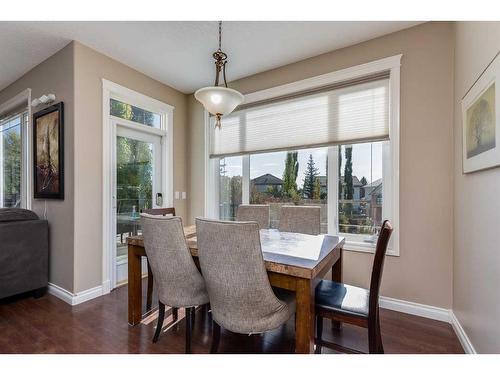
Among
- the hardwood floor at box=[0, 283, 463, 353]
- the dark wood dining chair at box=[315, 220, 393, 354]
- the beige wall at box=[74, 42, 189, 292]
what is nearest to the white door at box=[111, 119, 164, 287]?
the beige wall at box=[74, 42, 189, 292]

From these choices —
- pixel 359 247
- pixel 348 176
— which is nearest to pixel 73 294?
pixel 359 247

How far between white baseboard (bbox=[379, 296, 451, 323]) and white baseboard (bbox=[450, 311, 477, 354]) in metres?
0.07

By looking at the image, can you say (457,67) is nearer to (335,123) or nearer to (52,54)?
(335,123)

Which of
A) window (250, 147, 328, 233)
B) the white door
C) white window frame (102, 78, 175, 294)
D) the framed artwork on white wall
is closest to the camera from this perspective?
the framed artwork on white wall

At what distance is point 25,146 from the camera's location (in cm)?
355

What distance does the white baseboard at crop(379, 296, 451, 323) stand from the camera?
7.27 ft

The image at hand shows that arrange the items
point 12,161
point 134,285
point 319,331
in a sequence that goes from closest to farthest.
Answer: point 319,331
point 134,285
point 12,161

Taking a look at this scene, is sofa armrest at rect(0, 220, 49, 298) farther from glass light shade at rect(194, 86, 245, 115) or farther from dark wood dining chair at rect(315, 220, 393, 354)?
dark wood dining chair at rect(315, 220, 393, 354)

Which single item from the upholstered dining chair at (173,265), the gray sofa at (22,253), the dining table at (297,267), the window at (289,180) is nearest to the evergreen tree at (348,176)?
the window at (289,180)

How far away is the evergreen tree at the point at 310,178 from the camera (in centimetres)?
295

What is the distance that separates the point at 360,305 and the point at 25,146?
14.7 ft

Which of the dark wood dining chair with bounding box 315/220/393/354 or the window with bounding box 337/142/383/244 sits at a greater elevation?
the window with bounding box 337/142/383/244

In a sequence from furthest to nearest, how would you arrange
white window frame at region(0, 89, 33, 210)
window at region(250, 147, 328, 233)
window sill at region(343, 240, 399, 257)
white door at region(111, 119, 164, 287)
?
white window frame at region(0, 89, 33, 210) < white door at region(111, 119, 164, 287) < window at region(250, 147, 328, 233) < window sill at region(343, 240, 399, 257)

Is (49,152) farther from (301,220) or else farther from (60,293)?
(301,220)
